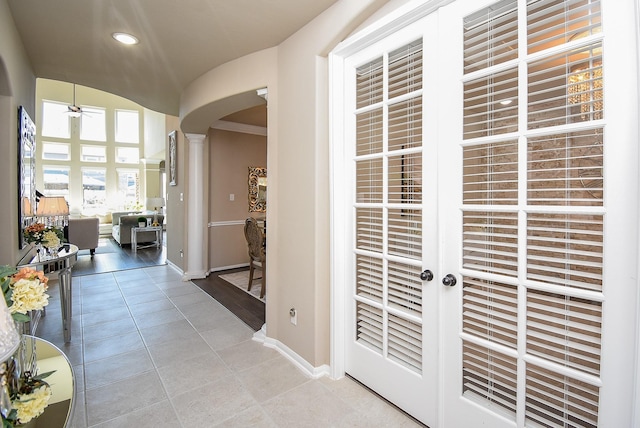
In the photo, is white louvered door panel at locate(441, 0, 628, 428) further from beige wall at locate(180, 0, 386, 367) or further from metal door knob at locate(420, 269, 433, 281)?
beige wall at locate(180, 0, 386, 367)

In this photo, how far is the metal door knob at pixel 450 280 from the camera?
Answer: 159 centimetres

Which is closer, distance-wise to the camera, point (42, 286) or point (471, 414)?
point (42, 286)

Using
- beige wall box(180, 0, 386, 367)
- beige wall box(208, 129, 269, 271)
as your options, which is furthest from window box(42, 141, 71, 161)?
beige wall box(180, 0, 386, 367)

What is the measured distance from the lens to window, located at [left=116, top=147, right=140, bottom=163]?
11.4 metres

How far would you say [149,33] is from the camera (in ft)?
8.25

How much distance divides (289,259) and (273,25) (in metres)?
1.73

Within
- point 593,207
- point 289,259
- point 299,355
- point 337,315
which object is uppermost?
point 593,207

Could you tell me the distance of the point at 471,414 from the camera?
5.08ft

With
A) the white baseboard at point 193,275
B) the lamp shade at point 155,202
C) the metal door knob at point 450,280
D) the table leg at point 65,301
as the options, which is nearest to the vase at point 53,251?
the table leg at point 65,301

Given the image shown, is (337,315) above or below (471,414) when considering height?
above

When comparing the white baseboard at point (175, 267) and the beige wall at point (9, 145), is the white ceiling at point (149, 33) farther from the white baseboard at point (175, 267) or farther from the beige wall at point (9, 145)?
the white baseboard at point (175, 267)

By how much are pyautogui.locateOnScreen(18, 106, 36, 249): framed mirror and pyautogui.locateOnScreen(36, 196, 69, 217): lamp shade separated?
7 cm

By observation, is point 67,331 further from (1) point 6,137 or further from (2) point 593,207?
(2) point 593,207

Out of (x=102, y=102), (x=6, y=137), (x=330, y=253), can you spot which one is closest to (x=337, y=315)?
(x=330, y=253)
